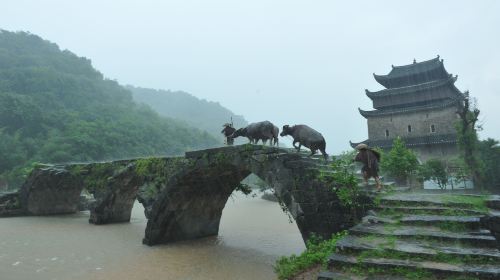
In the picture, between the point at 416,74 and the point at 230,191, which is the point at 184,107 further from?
the point at 230,191

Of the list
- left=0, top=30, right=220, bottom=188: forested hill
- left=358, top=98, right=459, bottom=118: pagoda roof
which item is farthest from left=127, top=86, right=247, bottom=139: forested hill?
left=358, top=98, right=459, bottom=118: pagoda roof

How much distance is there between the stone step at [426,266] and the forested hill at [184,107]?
127 m

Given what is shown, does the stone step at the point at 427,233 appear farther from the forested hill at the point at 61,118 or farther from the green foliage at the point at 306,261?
the forested hill at the point at 61,118

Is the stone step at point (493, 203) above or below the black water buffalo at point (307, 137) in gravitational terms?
below

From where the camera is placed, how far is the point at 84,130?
48375mm

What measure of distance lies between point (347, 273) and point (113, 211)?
18.1 metres

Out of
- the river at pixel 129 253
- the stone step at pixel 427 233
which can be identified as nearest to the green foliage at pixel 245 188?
the river at pixel 129 253

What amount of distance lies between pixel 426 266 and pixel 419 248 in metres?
0.63

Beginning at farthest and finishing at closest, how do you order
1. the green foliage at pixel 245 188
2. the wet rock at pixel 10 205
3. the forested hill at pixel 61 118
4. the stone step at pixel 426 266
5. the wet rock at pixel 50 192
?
the forested hill at pixel 61 118 → the wet rock at pixel 10 205 → the wet rock at pixel 50 192 → the green foliage at pixel 245 188 → the stone step at pixel 426 266

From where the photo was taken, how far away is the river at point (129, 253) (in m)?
10.6

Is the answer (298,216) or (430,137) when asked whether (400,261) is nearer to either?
(298,216)

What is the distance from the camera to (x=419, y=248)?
570 cm

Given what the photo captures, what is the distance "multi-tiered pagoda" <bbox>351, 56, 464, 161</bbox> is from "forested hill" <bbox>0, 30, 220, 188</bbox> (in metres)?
36.6

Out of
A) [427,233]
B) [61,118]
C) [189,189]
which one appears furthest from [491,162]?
[61,118]
